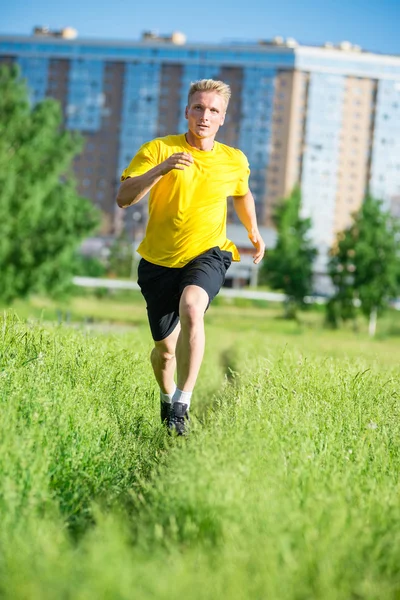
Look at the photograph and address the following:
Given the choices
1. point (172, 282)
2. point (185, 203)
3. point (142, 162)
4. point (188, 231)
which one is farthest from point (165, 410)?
point (142, 162)

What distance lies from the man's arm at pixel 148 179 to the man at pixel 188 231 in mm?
62

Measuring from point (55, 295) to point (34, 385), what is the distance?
33985 mm

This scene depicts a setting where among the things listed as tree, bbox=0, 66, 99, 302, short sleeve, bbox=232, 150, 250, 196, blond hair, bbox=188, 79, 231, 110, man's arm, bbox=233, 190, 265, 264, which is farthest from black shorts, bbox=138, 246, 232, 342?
tree, bbox=0, 66, 99, 302

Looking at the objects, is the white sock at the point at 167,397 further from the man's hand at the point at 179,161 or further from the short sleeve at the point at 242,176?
the man's hand at the point at 179,161

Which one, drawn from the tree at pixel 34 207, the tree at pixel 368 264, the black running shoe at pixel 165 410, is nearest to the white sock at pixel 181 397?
the black running shoe at pixel 165 410

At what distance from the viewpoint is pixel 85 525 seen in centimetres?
365

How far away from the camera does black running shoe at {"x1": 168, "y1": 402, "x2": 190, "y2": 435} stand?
5707mm

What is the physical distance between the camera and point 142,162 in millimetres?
5797

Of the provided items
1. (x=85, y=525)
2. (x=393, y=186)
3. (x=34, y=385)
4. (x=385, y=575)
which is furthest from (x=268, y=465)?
(x=393, y=186)

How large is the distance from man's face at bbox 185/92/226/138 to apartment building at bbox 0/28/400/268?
100128mm

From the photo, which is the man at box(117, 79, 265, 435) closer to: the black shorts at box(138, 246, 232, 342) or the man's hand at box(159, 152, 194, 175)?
the black shorts at box(138, 246, 232, 342)

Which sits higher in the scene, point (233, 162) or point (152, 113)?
point (152, 113)

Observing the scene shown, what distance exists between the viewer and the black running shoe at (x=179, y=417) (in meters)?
5.71

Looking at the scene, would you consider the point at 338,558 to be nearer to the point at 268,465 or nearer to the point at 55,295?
the point at 268,465
